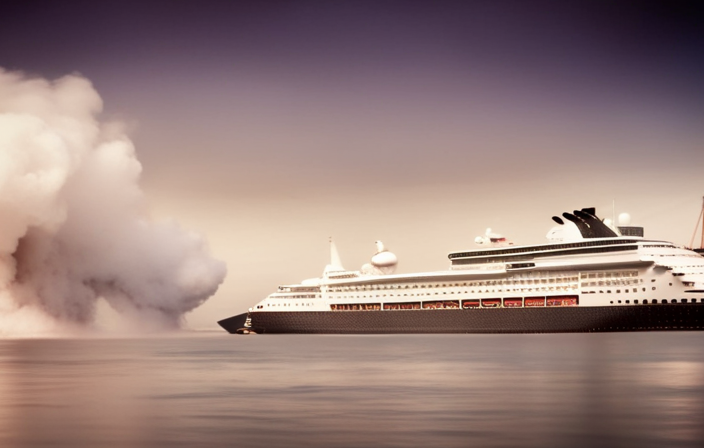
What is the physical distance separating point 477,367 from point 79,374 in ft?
84.9

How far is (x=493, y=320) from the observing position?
133 metres

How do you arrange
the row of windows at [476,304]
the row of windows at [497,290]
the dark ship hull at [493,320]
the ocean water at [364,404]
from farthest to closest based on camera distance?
the row of windows at [476,304]
the row of windows at [497,290]
the dark ship hull at [493,320]
the ocean water at [364,404]

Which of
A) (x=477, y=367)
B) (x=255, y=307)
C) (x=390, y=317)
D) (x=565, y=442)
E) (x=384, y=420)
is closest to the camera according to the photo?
(x=565, y=442)

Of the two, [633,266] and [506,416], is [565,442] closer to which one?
[506,416]

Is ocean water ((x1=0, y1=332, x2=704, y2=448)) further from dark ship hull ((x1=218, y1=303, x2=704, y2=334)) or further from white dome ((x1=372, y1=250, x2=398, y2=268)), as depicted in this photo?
white dome ((x1=372, y1=250, x2=398, y2=268))

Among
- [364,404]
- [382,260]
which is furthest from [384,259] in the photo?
[364,404]

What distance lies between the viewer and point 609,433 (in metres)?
30.2

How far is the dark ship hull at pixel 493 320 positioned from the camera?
11638 cm

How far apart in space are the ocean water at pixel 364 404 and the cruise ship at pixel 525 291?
5153 cm

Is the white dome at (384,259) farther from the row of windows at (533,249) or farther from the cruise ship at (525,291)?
the row of windows at (533,249)

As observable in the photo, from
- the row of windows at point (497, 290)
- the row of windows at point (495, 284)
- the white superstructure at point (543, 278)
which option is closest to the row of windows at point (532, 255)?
the white superstructure at point (543, 278)

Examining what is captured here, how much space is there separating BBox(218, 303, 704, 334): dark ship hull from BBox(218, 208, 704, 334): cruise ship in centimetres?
13

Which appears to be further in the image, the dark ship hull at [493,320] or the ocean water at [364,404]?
the dark ship hull at [493,320]

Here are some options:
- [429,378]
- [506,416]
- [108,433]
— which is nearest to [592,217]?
[429,378]
